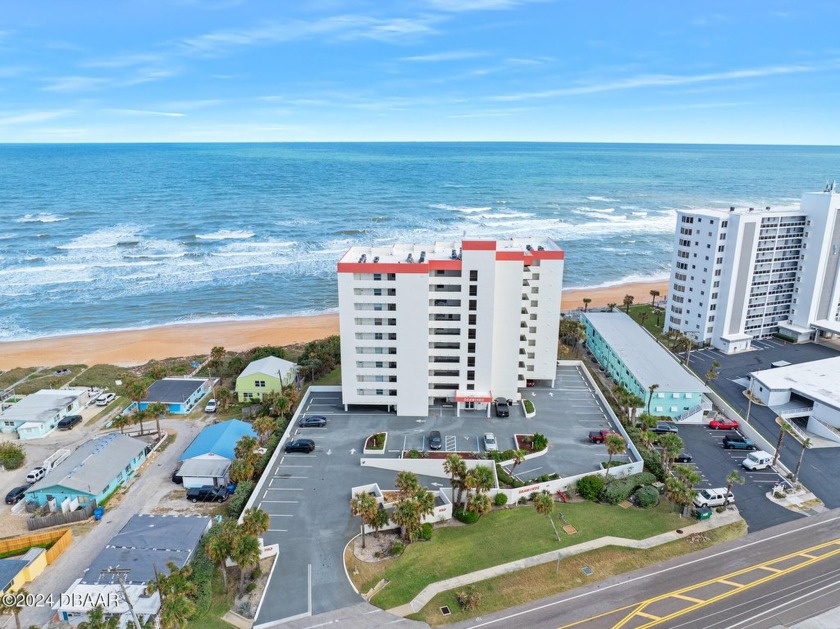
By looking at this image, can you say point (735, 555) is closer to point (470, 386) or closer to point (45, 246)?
point (470, 386)

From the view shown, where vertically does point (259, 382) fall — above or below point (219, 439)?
above

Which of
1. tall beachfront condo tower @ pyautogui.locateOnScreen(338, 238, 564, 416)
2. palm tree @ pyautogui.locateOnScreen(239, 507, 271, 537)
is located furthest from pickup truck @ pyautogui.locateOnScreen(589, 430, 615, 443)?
palm tree @ pyautogui.locateOnScreen(239, 507, 271, 537)

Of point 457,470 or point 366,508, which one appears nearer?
point 366,508

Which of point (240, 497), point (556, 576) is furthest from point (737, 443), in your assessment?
point (240, 497)

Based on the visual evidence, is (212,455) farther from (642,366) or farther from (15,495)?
(642,366)

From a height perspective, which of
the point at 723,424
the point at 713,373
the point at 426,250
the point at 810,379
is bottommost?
the point at 723,424

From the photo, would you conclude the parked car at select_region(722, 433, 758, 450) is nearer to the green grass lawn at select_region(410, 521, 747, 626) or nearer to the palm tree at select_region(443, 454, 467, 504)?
the green grass lawn at select_region(410, 521, 747, 626)
